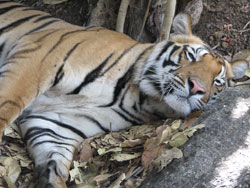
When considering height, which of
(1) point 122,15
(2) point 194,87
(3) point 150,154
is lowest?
(3) point 150,154

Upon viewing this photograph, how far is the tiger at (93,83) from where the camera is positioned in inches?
102

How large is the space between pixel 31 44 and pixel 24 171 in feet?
2.80

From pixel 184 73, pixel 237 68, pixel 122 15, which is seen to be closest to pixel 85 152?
pixel 184 73

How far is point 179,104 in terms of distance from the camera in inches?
102

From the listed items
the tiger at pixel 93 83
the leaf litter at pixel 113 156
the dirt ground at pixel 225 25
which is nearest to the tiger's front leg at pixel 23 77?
the tiger at pixel 93 83

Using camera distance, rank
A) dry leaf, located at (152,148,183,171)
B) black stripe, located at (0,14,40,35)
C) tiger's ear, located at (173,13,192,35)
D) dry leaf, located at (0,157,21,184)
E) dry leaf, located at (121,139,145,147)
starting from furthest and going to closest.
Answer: black stripe, located at (0,14,40,35)
tiger's ear, located at (173,13,192,35)
dry leaf, located at (121,139,145,147)
dry leaf, located at (0,157,21,184)
dry leaf, located at (152,148,183,171)

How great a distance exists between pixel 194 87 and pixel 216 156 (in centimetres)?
52

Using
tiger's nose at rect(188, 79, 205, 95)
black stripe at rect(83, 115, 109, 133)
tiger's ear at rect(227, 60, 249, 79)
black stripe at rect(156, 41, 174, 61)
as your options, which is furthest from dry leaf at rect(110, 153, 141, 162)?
tiger's ear at rect(227, 60, 249, 79)

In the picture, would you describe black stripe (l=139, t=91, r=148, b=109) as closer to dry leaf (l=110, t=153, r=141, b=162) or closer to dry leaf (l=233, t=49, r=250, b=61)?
dry leaf (l=110, t=153, r=141, b=162)

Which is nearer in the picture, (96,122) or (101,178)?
(101,178)

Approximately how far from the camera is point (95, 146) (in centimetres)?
274

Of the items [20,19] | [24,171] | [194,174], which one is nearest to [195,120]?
[194,174]

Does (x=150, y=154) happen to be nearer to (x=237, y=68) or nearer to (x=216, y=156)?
(x=216, y=156)

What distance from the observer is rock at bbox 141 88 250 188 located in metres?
2.00
